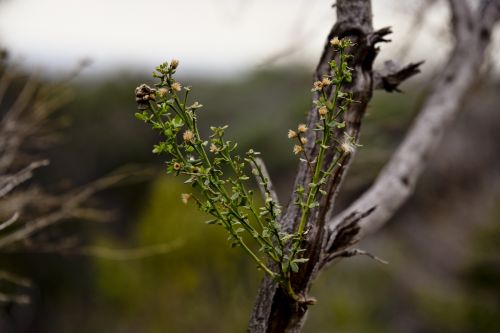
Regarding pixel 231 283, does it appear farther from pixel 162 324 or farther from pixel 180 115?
pixel 180 115

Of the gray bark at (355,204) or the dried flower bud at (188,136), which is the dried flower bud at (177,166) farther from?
the gray bark at (355,204)

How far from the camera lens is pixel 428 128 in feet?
8.20

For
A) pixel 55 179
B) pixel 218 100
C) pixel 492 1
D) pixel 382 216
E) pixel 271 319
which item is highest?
pixel 218 100

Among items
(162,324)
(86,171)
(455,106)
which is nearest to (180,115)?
(455,106)

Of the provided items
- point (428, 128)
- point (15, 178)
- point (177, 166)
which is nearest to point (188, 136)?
point (177, 166)

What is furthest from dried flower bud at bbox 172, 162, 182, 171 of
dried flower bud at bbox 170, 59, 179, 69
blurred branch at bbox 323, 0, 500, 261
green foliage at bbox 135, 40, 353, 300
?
blurred branch at bbox 323, 0, 500, 261

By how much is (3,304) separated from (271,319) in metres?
1.91

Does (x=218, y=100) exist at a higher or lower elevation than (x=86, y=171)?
higher

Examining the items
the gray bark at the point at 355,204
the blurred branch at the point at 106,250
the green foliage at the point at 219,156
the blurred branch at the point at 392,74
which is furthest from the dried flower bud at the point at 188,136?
the blurred branch at the point at 106,250

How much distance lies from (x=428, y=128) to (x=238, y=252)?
756 cm

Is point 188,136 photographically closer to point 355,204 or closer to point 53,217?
point 355,204

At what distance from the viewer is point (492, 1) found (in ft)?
9.73

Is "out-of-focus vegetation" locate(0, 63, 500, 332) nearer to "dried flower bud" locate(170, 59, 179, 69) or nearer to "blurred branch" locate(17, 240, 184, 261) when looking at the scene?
"blurred branch" locate(17, 240, 184, 261)

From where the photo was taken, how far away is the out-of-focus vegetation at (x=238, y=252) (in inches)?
392
